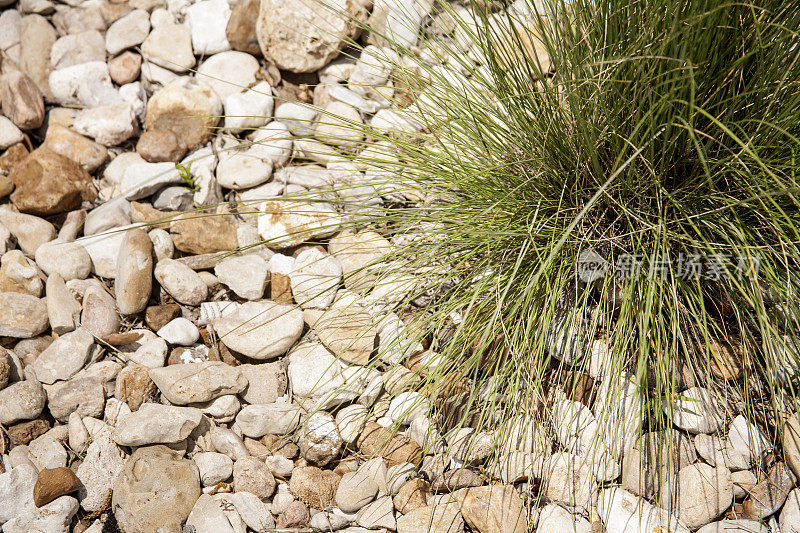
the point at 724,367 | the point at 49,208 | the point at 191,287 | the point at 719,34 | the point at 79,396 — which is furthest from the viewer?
the point at 49,208

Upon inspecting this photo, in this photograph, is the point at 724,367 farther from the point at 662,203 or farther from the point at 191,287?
the point at 191,287

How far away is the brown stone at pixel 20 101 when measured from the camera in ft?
7.98

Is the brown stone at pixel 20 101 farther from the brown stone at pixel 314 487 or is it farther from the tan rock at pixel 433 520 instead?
the tan rock at pixel 433 520

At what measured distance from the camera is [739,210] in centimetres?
162

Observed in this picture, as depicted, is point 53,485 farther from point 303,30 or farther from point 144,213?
point 303,30

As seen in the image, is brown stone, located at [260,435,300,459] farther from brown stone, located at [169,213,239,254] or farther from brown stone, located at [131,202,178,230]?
brown stone, located at [131,202,178,230]

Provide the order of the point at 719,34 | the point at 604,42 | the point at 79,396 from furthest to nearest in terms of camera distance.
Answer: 1. the point at 79,396
2. the point at 604,42
3. the point at 719,34

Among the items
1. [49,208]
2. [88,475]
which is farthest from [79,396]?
[49,208]

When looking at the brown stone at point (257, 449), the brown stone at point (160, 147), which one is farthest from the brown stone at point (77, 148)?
the brown stone at point (257, 449)

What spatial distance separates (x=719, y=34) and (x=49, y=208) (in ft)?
7.45

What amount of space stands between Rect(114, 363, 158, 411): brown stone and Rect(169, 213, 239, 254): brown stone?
0.47m

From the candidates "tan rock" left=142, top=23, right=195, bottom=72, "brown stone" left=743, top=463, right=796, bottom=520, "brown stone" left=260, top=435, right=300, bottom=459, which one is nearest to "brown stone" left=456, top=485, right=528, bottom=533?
"brown stone" left=260, top=435, right=300, bottom=459

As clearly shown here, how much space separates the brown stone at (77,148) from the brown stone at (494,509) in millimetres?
1907

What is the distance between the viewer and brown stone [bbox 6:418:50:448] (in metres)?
1.79
